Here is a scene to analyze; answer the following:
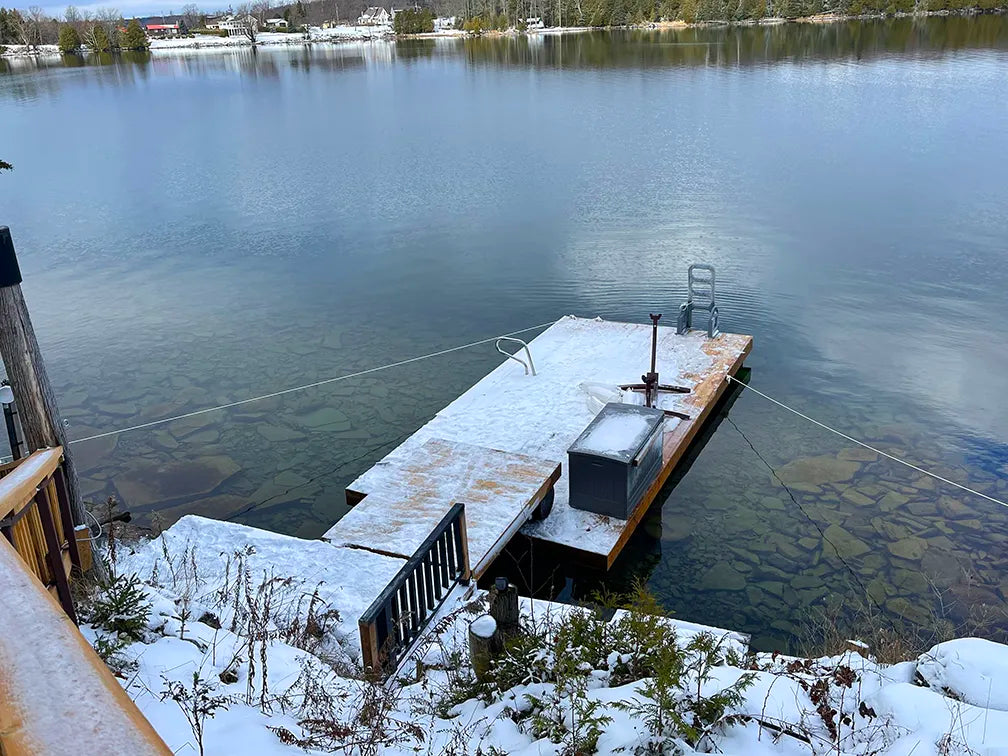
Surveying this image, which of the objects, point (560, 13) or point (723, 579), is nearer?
point (723, 579)

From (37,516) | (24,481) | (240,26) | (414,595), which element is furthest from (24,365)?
(240,26)

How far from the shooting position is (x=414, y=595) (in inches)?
208

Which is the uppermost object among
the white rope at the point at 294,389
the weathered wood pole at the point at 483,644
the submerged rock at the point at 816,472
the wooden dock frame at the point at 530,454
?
the weathered wood pole at the point at 483,644

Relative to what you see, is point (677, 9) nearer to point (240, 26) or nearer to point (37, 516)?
point (240, 26)

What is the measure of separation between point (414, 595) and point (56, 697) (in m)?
4.11

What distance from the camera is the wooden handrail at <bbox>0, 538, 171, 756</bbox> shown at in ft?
3.95

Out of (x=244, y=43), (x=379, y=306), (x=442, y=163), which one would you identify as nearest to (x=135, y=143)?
(x=442, y=163)

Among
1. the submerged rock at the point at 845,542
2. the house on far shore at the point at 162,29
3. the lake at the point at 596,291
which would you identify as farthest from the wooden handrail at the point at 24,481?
the house on far shore at the point at 162,29

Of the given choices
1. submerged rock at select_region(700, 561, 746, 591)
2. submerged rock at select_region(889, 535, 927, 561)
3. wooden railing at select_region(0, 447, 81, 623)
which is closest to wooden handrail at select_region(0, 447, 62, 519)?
wooden railing at select_region(0, 447, 81, 623)

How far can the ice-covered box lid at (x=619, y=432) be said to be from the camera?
7.67 metres

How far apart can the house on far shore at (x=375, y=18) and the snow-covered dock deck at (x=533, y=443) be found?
18248 cm

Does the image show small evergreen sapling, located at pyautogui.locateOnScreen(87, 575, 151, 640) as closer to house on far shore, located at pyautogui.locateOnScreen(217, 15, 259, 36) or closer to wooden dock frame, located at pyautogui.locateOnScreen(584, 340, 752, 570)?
wooden dock frame, located at pyautogui.locateOnScreen(584, 340, 752, 570)

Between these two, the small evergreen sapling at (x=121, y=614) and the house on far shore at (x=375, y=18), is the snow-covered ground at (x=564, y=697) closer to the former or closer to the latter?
the small evergreen sapling at (x=121, y=614)

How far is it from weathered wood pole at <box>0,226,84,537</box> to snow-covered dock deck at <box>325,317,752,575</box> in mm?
2480
